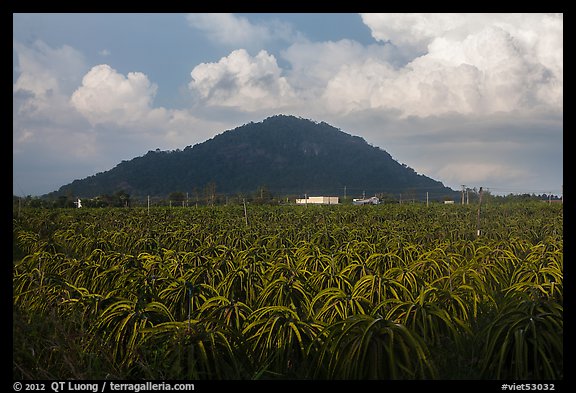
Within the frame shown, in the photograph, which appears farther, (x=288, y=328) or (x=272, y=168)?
(x=272, y=168)

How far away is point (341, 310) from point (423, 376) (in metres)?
0.98

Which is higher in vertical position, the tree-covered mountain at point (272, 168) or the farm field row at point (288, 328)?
the tree-covered mountain at point (272, 168)

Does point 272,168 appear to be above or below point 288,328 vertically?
above

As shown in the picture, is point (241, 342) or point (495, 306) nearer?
point (241, 342)

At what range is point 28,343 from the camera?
2926 millimetres

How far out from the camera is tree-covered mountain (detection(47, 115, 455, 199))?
5359cm

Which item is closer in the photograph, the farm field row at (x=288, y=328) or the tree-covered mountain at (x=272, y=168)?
the farm field row at (x=288, y=328)

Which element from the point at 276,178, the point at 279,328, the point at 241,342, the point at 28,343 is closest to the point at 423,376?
the point at 279,328

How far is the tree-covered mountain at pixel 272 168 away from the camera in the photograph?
53594 mm

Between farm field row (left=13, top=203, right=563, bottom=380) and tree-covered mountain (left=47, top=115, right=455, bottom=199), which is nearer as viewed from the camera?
farm field row (left=13, top=203, right=563, bottom=380)

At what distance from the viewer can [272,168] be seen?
7188cm

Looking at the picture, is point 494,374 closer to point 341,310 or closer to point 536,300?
point 536,300

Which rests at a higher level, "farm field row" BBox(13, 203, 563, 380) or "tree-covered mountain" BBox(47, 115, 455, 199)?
"tree-covered mountain" BBox(47, 115, 455, 199)

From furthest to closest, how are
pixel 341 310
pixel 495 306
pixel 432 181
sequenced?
pixel 432 181 → pixel 495 306 → pixel 341 310
